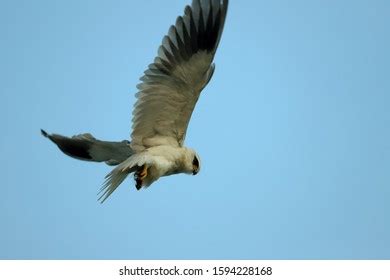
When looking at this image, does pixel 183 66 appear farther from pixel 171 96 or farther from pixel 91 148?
pixel 91 148

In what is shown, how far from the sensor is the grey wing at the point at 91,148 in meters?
8.65

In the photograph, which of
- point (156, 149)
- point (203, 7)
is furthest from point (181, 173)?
point (203, 7)

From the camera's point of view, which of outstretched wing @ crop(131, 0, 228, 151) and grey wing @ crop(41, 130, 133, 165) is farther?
grey wing @ crop(41, 130, 133, 165)

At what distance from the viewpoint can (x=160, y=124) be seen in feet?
28.2

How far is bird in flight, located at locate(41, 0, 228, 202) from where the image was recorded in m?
8.23

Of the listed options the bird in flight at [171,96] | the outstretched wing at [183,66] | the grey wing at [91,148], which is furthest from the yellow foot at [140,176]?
the outstretched wing at [183,66]

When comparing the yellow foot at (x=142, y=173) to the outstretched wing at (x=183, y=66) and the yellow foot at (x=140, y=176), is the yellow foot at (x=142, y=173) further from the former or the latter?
the outstretched wing at (x=183, y=66)

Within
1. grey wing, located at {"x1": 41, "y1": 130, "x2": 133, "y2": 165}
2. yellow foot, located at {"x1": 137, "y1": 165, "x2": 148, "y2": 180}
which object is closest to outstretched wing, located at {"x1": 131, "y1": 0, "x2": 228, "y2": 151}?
grey wing, located at {"x1": 41, "y1": 130, "x2": 133, "y2": 165}

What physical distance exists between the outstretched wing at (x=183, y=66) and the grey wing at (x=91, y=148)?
454 millimetres

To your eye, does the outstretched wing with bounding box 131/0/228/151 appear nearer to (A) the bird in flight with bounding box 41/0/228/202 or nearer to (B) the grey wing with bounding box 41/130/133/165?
(A) the bird in flight with bounding box 41/0/228/202

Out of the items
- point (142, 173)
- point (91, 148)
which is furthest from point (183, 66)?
point (91, 148)

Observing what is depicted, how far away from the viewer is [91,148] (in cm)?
876
